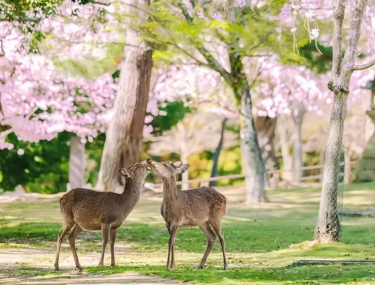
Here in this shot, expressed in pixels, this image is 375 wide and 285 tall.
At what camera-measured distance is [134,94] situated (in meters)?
29.6

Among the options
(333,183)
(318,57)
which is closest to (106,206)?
(333,183)

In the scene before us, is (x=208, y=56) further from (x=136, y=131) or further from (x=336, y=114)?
(x=336, y=114)

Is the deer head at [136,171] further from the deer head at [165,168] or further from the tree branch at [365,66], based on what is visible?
the tree branch at [365,66]

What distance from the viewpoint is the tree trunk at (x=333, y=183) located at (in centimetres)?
1814

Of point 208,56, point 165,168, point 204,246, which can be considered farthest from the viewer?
point 208,56

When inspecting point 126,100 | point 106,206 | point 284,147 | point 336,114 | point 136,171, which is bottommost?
point 106,206

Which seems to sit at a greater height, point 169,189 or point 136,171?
point 136,171

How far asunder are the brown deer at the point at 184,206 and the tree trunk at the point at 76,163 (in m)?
23.6

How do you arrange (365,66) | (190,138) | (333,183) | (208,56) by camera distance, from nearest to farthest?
(365,66), (333,183), (208,56), (190,138)

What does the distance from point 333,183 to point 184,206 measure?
5.32m

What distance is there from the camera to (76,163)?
38.1 metres

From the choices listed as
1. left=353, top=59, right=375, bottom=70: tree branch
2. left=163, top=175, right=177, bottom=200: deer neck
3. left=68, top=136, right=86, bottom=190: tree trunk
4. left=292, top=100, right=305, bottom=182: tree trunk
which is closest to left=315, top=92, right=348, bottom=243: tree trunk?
left=353, top=59, right=375, bottom=70: tree branch

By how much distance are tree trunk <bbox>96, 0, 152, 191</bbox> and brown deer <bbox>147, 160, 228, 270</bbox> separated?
50.0 feet

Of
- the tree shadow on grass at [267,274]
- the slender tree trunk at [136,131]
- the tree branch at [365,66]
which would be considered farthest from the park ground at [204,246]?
the tree branch at [365,66]
